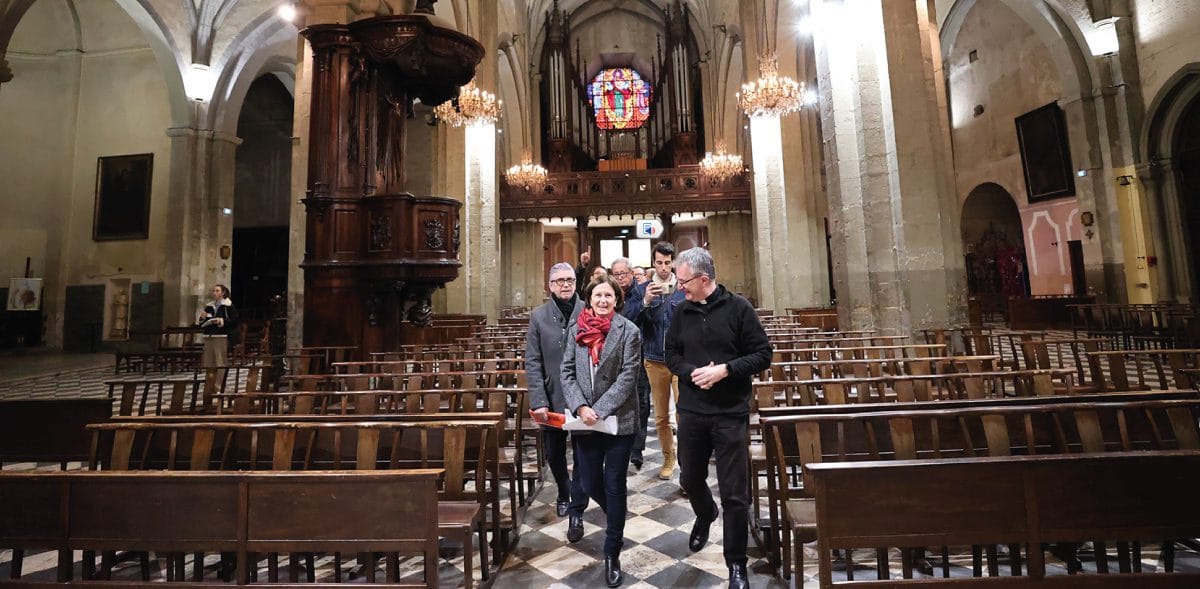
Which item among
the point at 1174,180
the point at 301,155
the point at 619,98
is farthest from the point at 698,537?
the point at 619,98

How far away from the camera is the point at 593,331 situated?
2646 mm

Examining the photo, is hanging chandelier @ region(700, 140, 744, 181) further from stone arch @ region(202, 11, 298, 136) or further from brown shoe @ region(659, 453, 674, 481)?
brown shoe @ region(659, 453, 674, 481)

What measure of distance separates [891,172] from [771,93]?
5257mm

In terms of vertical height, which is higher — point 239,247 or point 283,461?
point 239,247

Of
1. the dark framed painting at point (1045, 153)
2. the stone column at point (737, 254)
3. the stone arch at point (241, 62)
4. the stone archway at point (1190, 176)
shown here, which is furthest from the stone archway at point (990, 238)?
the stone arch at point (241, 62)

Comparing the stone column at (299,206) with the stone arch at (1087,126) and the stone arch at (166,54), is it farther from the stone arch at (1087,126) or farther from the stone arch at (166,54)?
the stone arch at (1087,126)

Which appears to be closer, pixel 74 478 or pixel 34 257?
pixel 74 478

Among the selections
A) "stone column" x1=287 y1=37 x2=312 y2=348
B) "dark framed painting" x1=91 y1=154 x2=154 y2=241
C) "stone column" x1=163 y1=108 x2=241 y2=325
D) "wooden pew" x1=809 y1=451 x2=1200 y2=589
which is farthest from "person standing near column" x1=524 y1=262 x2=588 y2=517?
"dark framed painting" x1=91 y1=154 x2=154 y2=241

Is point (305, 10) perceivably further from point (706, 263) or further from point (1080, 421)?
point (1080, 421)

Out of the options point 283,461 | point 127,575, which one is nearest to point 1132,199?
point 283,461

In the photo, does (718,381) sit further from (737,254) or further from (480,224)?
(737,254)

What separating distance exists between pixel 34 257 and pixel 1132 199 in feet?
88.2

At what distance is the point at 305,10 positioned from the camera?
742cm

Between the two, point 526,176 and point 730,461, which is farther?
point 526,176
